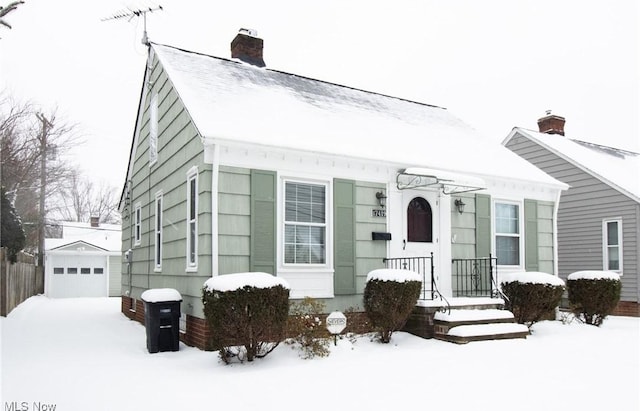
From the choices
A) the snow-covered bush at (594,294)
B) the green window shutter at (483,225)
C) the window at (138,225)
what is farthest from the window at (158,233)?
the snow-covered bush at (594,294)

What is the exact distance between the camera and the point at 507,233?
40.0 ft

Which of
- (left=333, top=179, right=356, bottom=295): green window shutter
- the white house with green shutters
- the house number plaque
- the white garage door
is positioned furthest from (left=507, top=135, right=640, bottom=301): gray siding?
the white garage door

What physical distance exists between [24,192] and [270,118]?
785 inches

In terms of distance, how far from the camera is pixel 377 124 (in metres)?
12.2

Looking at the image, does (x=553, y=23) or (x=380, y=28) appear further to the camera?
(x=380, y=28)

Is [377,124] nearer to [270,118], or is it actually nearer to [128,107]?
[270,118]

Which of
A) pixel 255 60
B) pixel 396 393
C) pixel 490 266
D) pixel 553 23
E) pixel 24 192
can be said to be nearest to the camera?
pixel 396 393

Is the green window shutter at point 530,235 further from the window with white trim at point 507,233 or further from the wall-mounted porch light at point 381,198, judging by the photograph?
the wall-mounted porch light at point 381,198

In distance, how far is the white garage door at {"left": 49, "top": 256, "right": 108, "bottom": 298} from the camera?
26.1 m

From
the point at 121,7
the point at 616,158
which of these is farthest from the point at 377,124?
the point at 616,158

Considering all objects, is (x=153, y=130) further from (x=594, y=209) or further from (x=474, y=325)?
(x=594, y=209)

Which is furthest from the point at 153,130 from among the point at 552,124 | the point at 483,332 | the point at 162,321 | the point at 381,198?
the point at 552,124

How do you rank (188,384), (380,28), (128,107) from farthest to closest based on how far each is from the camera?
1. (128,107)
2. (380,28)
3. (188,384)

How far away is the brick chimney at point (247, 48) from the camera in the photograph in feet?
43.2
